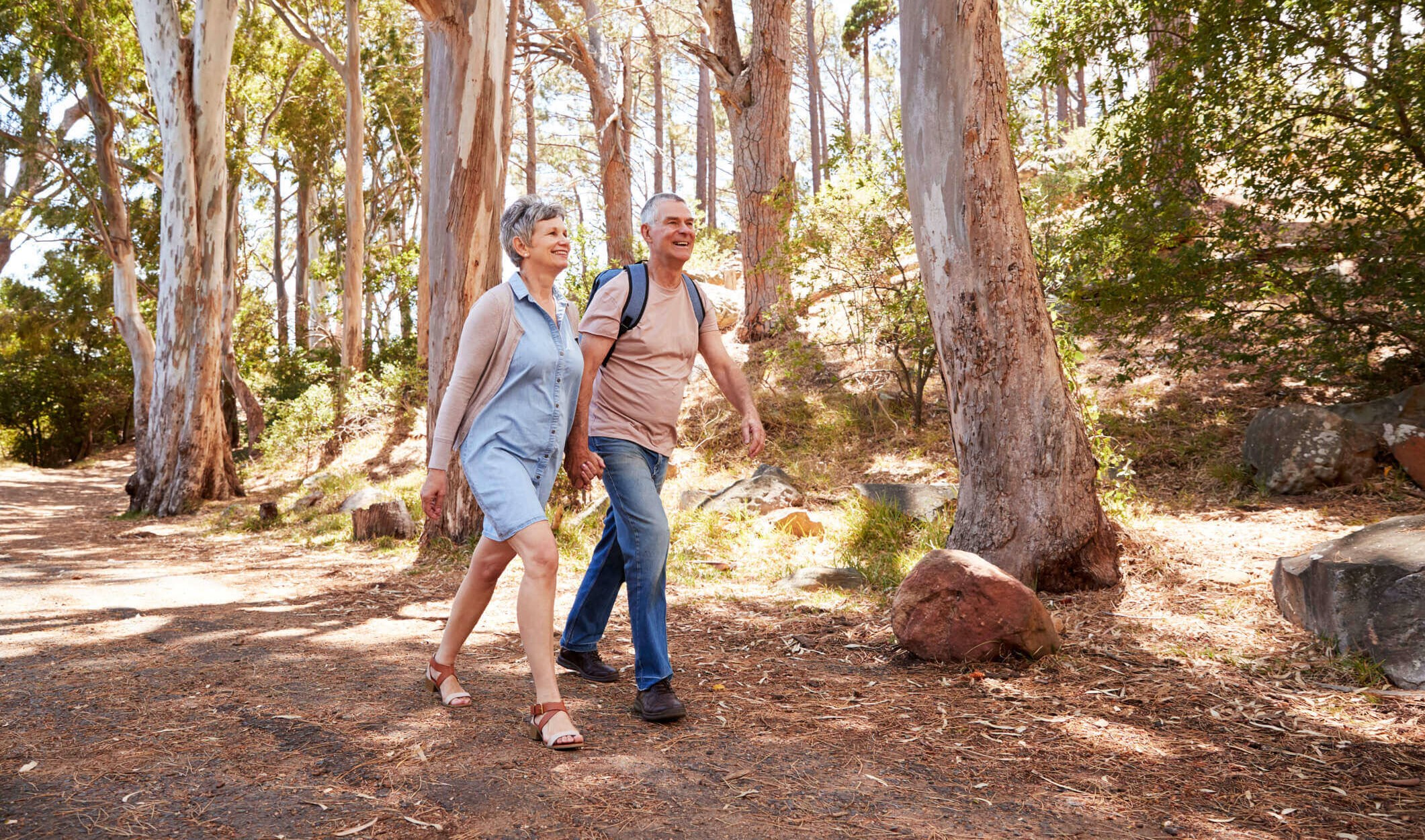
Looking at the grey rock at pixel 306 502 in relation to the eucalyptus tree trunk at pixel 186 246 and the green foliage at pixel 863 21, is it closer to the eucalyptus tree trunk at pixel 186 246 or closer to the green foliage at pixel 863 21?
the eucalyptus tree trunk at pixel 186 246

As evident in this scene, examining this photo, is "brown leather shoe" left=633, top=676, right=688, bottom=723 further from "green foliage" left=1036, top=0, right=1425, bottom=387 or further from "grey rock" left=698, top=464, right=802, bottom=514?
"green foliage" left=1036, top=0, right=1425, bottom=387

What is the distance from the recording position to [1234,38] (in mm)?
7855

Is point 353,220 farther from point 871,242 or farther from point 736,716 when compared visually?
point 736,716

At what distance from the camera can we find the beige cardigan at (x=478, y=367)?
335 cm

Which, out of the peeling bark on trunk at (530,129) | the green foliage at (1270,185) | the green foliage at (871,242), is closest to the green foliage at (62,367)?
the peeling bark on trunk at (530,129)

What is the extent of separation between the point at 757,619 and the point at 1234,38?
638cm

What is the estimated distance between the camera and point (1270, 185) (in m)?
8.03

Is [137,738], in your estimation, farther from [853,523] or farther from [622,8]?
[622,8]

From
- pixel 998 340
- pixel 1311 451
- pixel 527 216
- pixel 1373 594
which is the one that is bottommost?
pixel 1373 594

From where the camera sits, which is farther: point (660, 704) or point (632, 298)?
point (632, 298)

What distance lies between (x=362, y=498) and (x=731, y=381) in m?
7.63

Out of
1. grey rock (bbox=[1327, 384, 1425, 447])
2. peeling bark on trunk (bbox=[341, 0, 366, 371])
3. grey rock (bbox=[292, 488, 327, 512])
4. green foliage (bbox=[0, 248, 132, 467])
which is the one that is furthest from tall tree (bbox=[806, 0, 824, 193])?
grey rock (bbox=[1327, 384, 1425, 447])

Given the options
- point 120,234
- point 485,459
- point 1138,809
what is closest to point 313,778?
point 485,459

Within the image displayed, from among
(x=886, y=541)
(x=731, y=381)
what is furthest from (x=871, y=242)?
(x=731, y=381)
